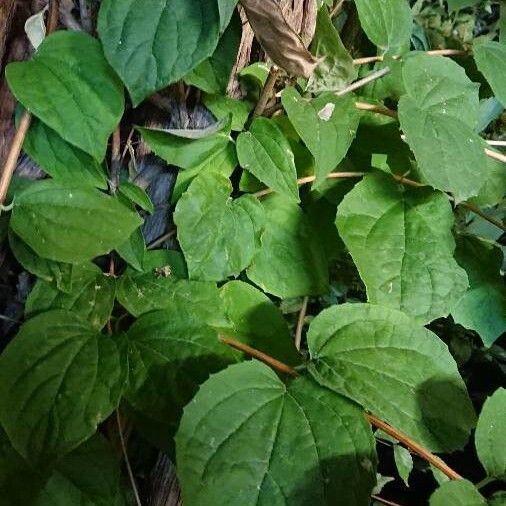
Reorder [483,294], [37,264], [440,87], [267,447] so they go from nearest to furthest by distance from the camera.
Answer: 1. [267,447]
2. [37,264]
3. [440,87]
4. [483,294]

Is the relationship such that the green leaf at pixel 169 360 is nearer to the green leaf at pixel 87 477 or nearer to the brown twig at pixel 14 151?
the green leaf at pixel 87 477

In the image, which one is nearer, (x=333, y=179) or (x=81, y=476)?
(x=81, y=476)

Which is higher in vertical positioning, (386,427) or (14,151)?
(14,151)

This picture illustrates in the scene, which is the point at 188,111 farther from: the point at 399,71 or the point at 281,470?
the point at 281,470

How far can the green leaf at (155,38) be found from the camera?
558 mm

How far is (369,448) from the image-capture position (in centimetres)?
56

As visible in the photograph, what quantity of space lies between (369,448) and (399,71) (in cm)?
49

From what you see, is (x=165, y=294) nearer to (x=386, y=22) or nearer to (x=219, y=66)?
(x=219, y=66)

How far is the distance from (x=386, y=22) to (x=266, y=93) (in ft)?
0.67

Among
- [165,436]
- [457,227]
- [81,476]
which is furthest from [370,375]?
[457,227]

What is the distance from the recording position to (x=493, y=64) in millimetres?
768

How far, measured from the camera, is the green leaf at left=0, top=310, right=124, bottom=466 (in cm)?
55

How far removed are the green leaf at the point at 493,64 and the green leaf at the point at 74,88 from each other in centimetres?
48

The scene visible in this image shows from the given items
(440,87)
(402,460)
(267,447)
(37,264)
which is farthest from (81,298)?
(402,460)
